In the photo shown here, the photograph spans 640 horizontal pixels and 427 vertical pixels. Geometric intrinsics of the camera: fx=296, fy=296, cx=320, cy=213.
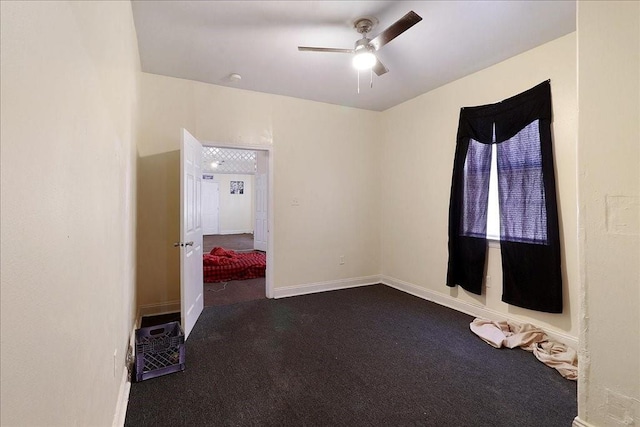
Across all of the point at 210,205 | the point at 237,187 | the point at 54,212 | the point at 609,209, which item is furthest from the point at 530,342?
the point at 237,187

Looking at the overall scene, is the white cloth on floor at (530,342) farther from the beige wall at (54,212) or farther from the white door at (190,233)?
the beige wall at (54,212)

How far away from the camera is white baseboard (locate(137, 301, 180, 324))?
3313 mm

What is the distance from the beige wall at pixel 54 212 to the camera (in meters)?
0.51

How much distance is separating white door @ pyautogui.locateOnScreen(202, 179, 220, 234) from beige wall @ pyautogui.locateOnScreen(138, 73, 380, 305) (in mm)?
7442

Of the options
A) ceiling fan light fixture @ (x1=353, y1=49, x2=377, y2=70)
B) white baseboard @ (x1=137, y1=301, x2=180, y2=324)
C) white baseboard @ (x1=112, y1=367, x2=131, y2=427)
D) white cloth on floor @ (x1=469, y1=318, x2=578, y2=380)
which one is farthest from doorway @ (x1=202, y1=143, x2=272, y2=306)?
white cloth on floor @ (x1=469, y1=318, x2=578, y2=380)

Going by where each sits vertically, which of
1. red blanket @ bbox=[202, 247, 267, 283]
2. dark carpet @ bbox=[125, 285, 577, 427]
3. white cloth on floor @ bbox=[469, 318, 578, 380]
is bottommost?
dark carpet @ bbox=[125, 285, 577, 427]

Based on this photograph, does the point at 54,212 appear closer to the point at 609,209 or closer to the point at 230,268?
the point at 609,209

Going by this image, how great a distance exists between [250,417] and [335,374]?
2.28 ft

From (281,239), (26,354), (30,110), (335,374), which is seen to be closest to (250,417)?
(335,374)

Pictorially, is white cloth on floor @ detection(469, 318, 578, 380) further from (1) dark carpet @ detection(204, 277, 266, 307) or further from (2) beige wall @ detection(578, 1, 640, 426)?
(1) dark carpet @ detection(204, 277, 266, 307)

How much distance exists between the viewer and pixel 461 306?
11.5 ft

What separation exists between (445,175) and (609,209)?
2250 mm

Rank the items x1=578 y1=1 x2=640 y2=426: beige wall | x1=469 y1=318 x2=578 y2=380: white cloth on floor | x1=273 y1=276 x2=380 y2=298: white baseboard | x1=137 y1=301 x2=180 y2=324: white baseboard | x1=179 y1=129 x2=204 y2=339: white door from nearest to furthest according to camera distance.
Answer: x1=578 y1=1 x2=640 y2=426: beige wall, x1=469 y1=318 x2=578 y2=380: white cloth on floor, x1=179 y1=129 x2=204 y2=339: white door, x1=137 y1=301 x2=180 y2=324: white baseboard, x1=273 y1=276 x2=380 y2=298: white baseboard

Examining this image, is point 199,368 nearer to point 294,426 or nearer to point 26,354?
point 294,426
